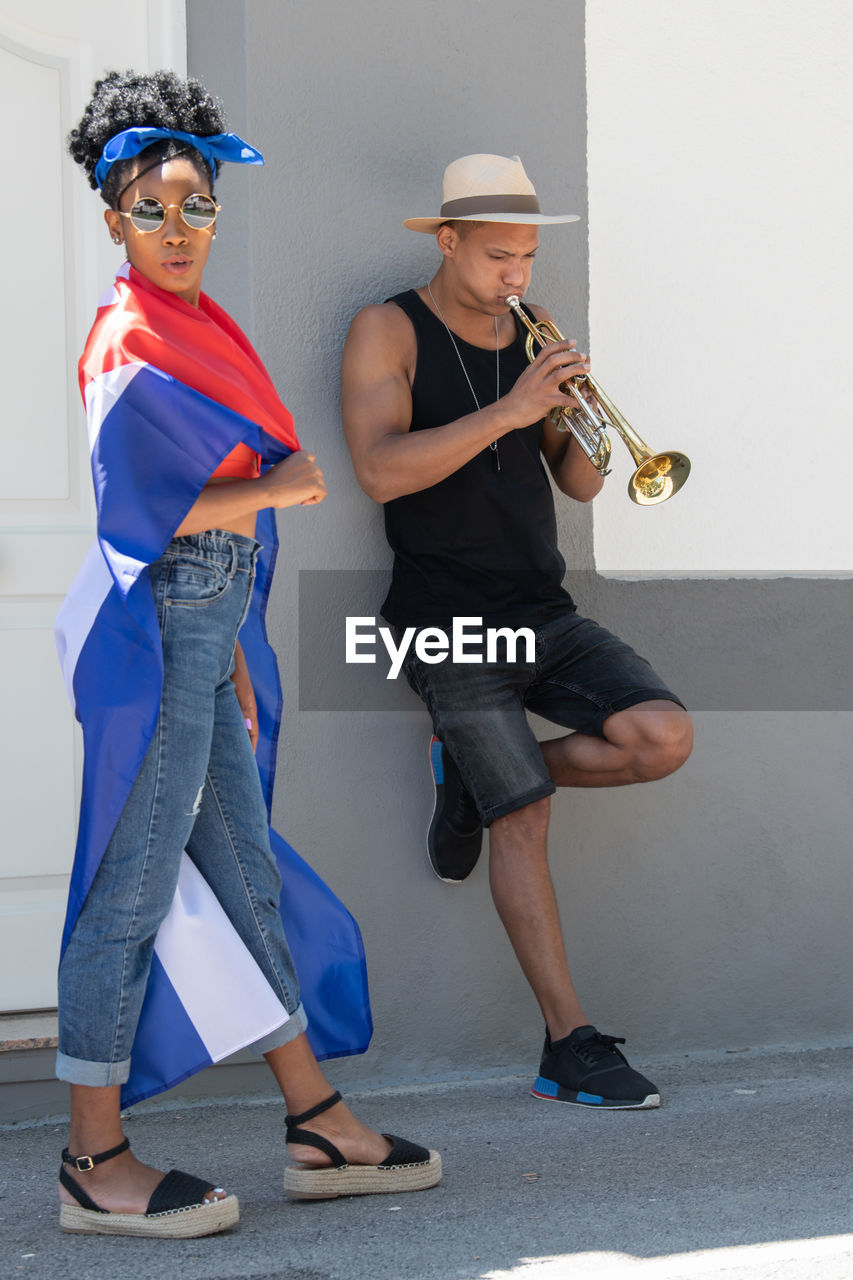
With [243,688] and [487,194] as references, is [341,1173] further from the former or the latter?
[487,194]

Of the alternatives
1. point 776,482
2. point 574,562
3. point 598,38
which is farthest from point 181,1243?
point 598,38

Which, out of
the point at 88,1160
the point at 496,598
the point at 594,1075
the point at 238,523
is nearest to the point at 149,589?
the point at 238,523

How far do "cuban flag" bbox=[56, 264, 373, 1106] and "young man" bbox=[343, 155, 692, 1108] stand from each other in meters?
0.84

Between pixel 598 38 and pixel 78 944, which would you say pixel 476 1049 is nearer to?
pixel 78 944

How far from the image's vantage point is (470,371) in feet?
11.5

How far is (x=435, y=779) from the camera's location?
3.54 metres

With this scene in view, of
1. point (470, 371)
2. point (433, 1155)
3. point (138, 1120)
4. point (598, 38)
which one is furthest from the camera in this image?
point (598, 38)

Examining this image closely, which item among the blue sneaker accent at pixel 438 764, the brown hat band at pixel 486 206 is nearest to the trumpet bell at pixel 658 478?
the brown hat band at pixel 486 206

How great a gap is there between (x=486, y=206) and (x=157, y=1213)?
2.31 metres

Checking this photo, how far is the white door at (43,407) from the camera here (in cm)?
344

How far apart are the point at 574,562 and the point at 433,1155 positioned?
1.67m

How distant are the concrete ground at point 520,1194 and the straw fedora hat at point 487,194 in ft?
6.85

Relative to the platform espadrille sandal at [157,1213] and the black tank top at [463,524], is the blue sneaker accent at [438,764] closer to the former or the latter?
the black tank top at [463,524]

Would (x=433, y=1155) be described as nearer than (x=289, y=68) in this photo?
Yes
